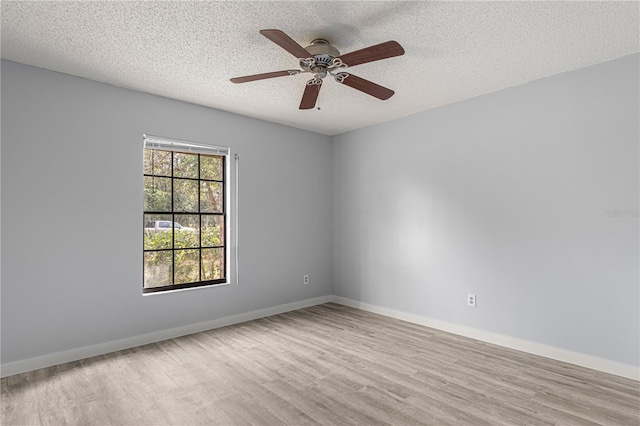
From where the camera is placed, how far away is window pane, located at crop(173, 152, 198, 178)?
3.90 metres

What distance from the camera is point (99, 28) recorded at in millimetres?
2377

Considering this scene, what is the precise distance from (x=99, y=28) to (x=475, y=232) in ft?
12.3

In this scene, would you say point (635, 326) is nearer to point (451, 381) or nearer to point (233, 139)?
point (451, 381)

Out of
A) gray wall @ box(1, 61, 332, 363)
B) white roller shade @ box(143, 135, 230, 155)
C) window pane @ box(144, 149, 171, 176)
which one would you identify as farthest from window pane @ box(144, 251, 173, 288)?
white roller shade @ box(143, 135, 230, 155)

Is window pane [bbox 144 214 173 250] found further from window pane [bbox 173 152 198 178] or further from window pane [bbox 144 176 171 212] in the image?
window pane [bbox 173 152 198 178]

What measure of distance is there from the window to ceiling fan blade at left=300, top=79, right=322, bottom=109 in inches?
62.7

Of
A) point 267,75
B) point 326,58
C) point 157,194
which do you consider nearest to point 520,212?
point 326,58

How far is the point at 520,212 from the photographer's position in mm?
3385

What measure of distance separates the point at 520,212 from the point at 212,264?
3.42 m

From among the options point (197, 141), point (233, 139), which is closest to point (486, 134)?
point (233, 139)

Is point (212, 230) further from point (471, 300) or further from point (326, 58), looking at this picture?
point (471, 300)

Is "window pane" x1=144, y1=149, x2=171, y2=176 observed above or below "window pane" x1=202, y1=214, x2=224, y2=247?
above

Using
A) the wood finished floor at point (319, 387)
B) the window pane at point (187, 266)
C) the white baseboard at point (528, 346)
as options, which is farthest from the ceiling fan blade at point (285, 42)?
the white baseboard at point (528, 346)

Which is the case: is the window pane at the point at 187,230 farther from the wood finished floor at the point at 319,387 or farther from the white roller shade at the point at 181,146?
the wood finished floor at the point at 319,387
